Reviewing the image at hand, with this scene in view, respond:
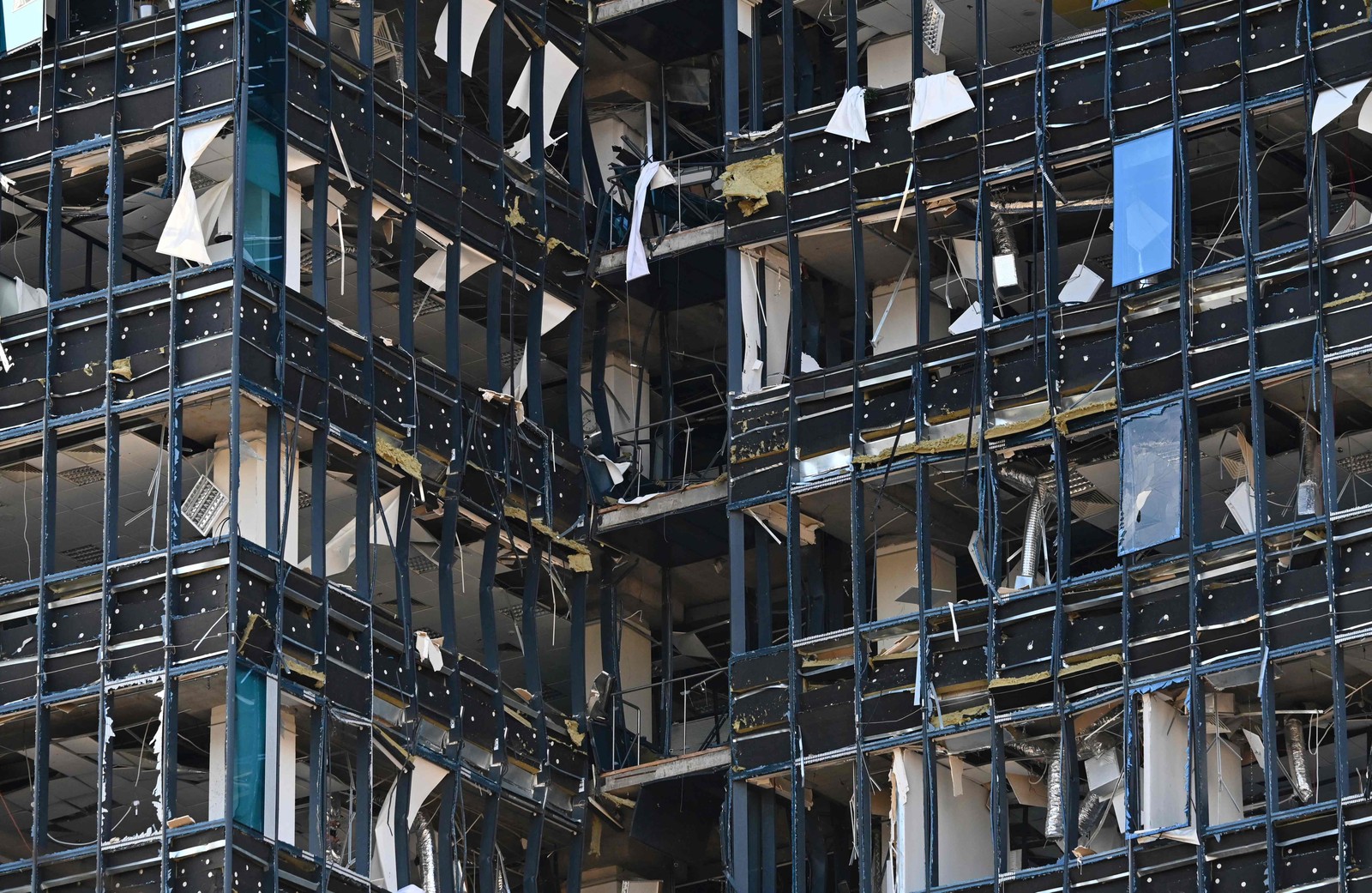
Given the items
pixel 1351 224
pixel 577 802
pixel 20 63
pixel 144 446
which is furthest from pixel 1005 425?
pixel 20 63

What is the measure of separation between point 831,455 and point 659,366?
975cm

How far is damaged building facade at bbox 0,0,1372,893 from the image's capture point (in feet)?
181

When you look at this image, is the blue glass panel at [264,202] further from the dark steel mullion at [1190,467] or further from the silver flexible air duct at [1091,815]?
the silver flexible air duct at [1091,815]

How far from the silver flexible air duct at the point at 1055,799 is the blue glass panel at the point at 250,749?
13.5 metres

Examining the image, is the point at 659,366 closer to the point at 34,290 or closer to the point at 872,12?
the point at 872,12

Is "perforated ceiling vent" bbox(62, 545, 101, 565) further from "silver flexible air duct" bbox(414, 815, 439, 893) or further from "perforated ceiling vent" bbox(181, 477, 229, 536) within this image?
"silver flexible air duct" bbox(414, 815, 439, 893)

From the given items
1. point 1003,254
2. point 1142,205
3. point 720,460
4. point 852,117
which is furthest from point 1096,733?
point 720,460

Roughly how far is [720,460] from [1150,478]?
13280 mm

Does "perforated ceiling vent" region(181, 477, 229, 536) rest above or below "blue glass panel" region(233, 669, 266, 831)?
above

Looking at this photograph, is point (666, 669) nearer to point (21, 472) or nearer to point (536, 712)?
point (536, 712)

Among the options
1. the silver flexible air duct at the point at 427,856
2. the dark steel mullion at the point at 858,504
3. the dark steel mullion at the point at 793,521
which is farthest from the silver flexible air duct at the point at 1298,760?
the silver flexible air duct at the point at 427,856

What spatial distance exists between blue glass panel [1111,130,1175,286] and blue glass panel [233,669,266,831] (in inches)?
665

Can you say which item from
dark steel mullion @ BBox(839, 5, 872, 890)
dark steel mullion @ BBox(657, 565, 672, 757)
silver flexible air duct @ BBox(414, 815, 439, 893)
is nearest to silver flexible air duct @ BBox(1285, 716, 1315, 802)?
dark steel mullion @ BBox(839, 5, 872, 890)

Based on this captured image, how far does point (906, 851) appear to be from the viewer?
191ft
